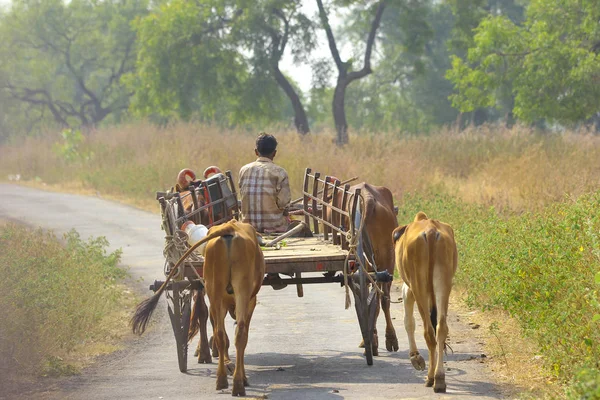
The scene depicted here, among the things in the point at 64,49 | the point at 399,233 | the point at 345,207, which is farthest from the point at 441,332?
the point at 64,49

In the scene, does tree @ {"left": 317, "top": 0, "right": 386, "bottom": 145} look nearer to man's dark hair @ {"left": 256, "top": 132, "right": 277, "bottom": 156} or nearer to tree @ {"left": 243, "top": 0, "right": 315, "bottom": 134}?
tree @ {"left": 243, "top": 0, "right": 315, "bottom": 134}

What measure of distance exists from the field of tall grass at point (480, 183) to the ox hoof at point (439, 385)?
86cm

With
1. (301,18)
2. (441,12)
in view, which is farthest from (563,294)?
(441,12)

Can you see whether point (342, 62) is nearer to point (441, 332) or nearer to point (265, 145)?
point (265, 145)

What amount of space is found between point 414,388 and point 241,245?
1.67m

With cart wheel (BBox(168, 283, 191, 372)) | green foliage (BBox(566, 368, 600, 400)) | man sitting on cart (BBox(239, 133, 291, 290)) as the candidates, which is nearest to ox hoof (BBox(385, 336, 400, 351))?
man sitting on cart (BBox(239, 133, 291, 290))

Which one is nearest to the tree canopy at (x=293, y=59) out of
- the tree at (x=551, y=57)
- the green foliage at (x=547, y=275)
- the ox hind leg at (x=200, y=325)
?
the tree at (x=551, y=57)

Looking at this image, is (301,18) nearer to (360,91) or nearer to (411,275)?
(360,91)

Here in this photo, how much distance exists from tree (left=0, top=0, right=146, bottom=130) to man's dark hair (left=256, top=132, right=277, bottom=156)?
43.0m

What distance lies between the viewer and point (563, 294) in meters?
8.89

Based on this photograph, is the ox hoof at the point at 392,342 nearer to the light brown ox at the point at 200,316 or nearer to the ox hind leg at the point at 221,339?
the light brown ox at the point at 200,316

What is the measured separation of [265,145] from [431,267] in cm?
285

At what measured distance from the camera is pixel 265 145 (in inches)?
387

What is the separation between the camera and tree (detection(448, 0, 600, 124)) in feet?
77.3
